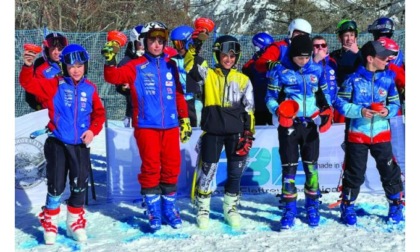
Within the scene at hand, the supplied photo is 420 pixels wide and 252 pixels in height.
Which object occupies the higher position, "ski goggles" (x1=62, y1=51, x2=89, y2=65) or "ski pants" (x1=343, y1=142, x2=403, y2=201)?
"ski goggles" (x1=62, y1=51, x2=89, y2=65)

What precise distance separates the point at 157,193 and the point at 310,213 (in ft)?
5.40

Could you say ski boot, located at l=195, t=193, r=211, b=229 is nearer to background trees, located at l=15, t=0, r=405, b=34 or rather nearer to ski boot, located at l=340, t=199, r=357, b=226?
ski boot, located at l=340, t=199, r=357, b=226

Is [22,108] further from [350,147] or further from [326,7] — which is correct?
[326,7]

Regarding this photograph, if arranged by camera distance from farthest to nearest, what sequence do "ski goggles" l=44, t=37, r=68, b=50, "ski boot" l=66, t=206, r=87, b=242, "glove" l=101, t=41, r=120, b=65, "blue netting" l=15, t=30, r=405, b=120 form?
"blue netting" l=15, t=30, r=405, b=120 < "ski goggles" l=44, t=37, r=68, b=50 < "ski boot" l=66, t=206, r=87, b=242 < "glove" l=101, t=41, r=120, b=65

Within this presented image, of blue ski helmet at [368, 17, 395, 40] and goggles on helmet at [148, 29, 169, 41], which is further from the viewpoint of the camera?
blue ski helmet at [368, 17, 395, 40]

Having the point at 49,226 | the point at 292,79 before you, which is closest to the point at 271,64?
the point at 292,79

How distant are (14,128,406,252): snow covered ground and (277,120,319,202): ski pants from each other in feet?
1.36

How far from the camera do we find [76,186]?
5340 mm

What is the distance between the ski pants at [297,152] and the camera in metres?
5.55

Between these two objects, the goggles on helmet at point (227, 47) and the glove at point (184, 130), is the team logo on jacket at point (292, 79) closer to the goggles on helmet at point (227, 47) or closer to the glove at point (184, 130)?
the goggles on helmet at point (227, 47)

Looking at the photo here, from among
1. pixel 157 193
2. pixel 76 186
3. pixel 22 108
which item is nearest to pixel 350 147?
pixel 157 193

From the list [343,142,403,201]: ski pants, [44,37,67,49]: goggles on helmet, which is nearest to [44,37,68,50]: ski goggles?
[44,37,67,49]: goggles on helmet

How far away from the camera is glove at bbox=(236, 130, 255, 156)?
566 centimetres

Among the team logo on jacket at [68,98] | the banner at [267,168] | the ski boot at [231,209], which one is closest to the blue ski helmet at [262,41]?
the banner at [267,168]
